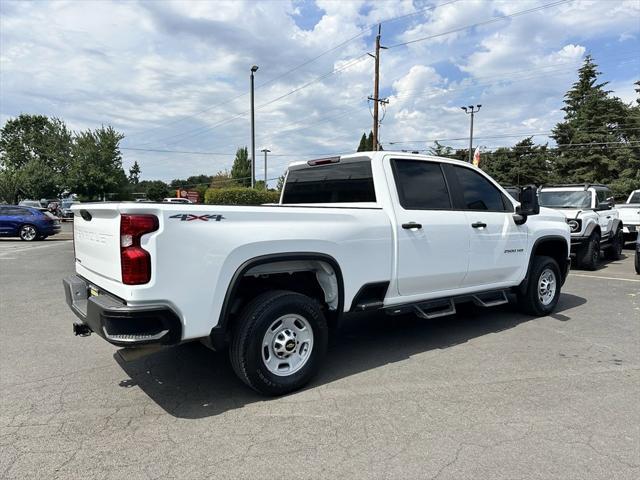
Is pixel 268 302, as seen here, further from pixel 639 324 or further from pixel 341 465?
pixel 639 324

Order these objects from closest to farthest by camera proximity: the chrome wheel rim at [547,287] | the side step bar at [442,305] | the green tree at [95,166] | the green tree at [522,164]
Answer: the side step bar at [442,305], the chrome wheel rim at [547,287], the green tree at [95,166], the green tree at [522,164]

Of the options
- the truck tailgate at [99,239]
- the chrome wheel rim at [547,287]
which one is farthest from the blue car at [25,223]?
the chrome wheel rim at [547,287]

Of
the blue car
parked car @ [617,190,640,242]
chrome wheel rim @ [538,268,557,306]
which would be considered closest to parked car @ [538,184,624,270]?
parked car @ [617,190,640,242]

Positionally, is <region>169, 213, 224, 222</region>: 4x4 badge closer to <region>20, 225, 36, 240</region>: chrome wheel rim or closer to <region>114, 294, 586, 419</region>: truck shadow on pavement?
<region>114, 294, 586, 419</region>: truck shadow on pavement

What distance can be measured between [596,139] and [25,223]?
44.3 metres

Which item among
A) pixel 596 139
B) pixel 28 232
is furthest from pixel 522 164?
pixel 28 232

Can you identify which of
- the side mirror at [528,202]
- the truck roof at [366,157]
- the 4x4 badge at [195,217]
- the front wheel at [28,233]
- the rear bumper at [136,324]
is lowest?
the front wheel at [28,233]

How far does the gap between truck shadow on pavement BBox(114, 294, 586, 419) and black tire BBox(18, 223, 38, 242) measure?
57.9 ft

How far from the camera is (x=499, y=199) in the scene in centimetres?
566

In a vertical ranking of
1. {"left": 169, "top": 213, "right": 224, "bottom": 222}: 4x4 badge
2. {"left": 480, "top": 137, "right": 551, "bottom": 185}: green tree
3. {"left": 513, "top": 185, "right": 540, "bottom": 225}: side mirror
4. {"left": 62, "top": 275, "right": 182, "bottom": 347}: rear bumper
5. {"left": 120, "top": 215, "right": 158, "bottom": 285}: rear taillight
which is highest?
{"left": 480, "top": 137, "right": 551, "bottom": 185}: green tree

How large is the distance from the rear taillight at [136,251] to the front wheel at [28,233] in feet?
63.4

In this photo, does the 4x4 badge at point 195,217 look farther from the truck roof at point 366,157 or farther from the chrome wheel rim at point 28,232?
the chrome wheel rim at point 28,232

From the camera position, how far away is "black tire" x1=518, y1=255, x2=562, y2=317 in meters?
6.14

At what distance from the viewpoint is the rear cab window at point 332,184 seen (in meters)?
4.73
